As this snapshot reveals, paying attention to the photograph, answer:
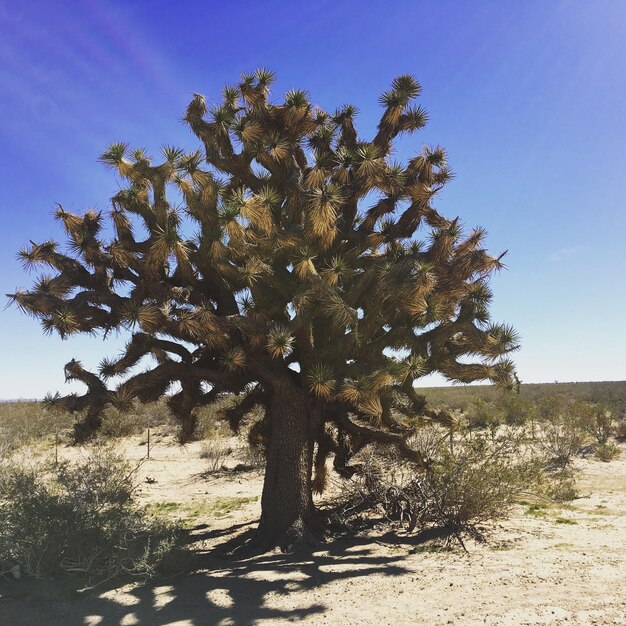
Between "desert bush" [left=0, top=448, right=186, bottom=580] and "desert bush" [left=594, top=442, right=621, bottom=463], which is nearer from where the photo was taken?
"desert bush" [left=0, top=448, right=186, bottom=580]

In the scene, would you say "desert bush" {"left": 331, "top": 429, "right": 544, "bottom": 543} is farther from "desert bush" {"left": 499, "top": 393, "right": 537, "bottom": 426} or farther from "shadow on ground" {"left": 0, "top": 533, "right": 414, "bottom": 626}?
"desert bush" {"left": 499, "top": 393, "right": 537, "bottom": 426}

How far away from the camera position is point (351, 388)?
6613 mm

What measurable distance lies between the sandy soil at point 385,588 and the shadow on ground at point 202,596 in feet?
0.04

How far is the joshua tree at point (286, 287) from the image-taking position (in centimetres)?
676

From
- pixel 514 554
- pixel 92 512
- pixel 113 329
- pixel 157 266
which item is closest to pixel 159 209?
pixel 157 266

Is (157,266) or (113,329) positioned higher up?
(157,266)

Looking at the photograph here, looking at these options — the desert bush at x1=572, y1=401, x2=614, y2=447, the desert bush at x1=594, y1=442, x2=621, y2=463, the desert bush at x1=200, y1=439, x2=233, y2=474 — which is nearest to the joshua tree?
the desert bush at x1=200, y1=439, x2=233, y2=474

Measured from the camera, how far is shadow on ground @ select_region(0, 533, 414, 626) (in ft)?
16.9

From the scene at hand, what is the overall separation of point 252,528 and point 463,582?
4.36m

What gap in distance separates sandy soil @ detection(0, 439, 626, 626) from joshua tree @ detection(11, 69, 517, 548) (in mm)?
1230

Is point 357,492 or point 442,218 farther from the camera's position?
point 357,492

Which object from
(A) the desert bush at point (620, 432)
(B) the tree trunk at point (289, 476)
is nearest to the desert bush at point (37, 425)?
(B) the tree trunk at point (289, 476)

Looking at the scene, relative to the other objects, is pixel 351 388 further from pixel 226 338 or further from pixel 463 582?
pixel 463 582

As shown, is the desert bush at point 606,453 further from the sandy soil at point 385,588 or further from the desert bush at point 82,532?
the desert bush at point 82,532
